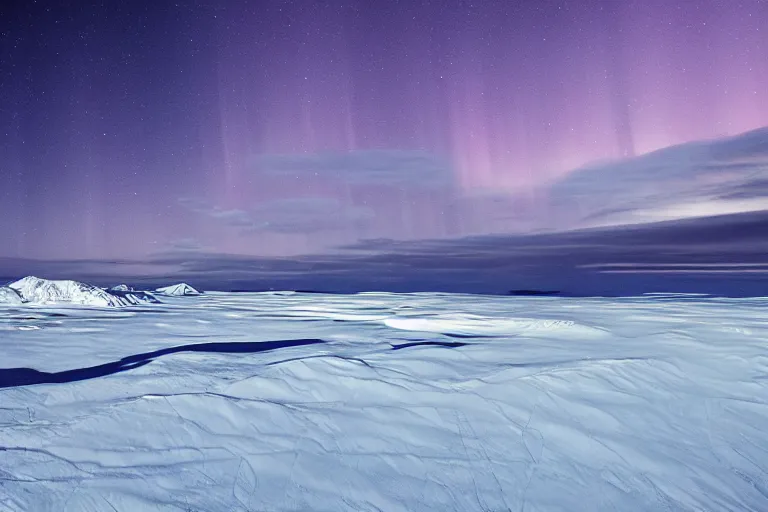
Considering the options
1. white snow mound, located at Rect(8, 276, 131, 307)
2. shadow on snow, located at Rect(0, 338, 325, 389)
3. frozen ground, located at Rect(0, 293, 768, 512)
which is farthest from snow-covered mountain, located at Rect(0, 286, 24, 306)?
shadow on snow, located at Rect(0, 338, 325, 389)

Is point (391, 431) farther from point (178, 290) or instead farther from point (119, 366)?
point (178, 290)

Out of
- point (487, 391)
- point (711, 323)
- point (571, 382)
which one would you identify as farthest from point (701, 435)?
point (711, 323)

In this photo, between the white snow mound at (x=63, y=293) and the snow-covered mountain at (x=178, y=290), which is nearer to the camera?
the white snow mound at (x=63, y=293)

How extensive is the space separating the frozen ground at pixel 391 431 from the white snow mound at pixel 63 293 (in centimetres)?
1905

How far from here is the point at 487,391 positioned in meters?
5.36

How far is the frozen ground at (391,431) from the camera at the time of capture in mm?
3189

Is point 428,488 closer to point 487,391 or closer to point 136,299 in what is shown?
point 487,391

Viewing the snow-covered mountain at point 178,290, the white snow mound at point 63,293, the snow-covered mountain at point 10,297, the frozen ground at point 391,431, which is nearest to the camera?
the frozen ground at point 391,431

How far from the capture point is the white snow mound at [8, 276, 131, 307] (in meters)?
25.2

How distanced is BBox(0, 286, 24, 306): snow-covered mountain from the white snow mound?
36 centimetres

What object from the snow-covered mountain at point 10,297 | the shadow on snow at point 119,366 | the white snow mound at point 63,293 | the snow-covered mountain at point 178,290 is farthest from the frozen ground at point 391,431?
the snow-covered mountain at point 178,290

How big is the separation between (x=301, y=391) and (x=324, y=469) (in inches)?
77.8

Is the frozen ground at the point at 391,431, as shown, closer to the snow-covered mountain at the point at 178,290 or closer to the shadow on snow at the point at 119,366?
the shadow on snow at the point at 119,366

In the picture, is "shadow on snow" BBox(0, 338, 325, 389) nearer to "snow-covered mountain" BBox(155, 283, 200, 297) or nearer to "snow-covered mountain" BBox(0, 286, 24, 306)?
"snow-covered mountain" BBox(0, 286, 24, 306)
